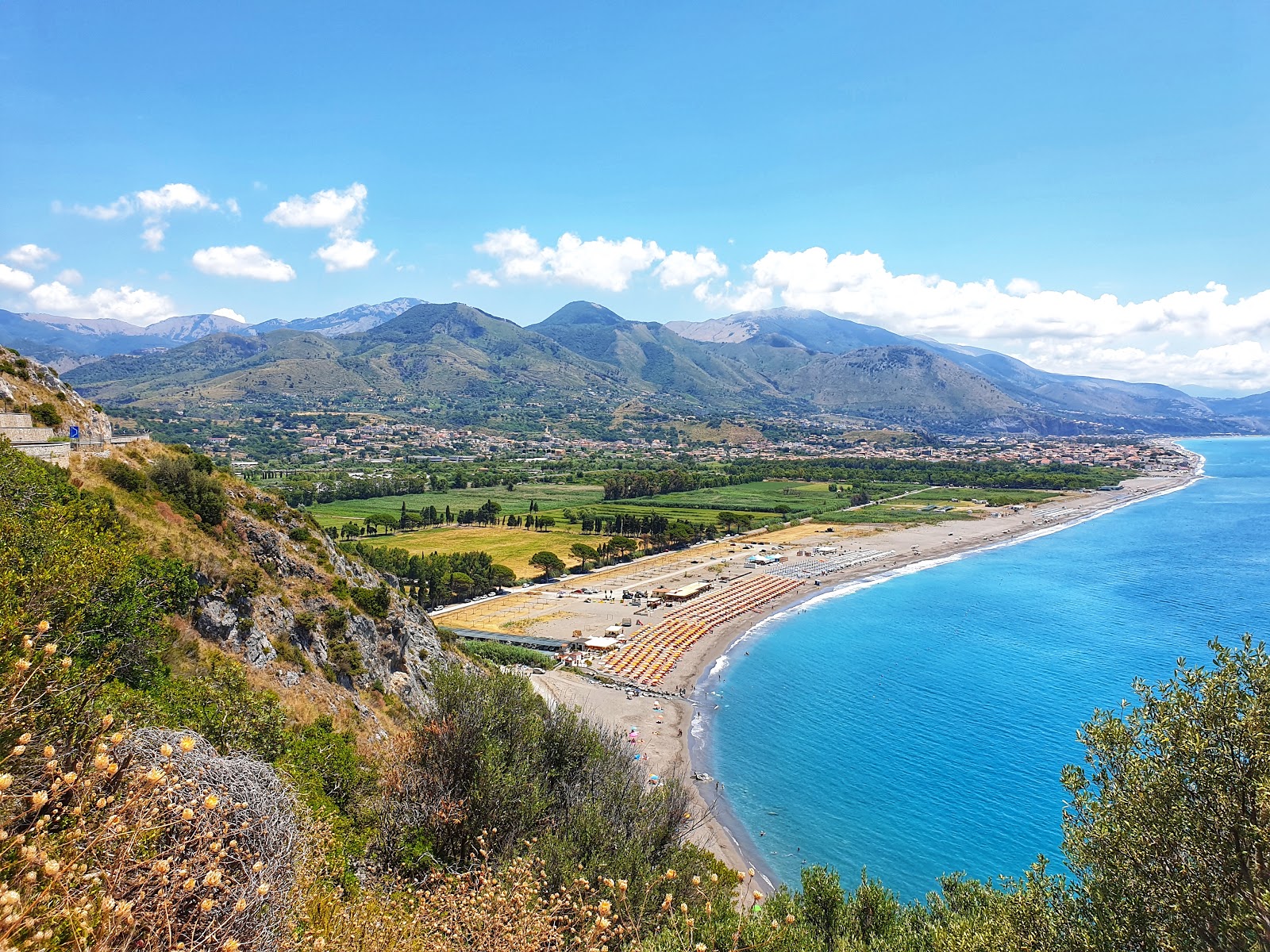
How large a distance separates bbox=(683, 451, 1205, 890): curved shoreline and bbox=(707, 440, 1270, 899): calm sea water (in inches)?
21.0

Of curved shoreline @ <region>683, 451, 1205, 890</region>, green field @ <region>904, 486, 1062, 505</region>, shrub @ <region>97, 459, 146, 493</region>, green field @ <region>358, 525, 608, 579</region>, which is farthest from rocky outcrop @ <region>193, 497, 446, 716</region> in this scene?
green field @ <region>904, 486, 1062, 505</region>

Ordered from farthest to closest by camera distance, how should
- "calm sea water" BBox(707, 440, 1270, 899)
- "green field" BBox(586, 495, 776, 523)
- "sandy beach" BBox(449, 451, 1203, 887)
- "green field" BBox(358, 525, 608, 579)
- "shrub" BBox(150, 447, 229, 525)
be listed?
1. "green field" BBox(586, 495, 776, 523)
2. "green field" BBox(358, 525, 608, 579)
3. "sandy beach" BBox(449, 451, 1203, 887)
4. "calm sea water" BBox(707, 440, 1270, 899)
5. "shrub" BBox(150, 447, 229, 525)

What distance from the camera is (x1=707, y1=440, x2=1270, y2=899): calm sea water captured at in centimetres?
2952

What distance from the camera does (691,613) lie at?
197 ft

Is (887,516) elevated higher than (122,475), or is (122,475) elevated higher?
(122,475)

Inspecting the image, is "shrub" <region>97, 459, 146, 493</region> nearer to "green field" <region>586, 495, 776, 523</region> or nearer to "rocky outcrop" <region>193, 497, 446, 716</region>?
"rocky outcrop" <region>193, 497, 446, 716</region>

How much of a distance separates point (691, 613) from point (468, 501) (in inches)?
2523

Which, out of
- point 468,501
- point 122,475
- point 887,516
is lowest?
point 887,516

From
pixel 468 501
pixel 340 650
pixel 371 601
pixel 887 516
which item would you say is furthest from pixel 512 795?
pixel 887 516

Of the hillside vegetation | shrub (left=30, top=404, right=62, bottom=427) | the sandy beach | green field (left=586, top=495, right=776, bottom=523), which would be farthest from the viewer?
green field (left=586, top=495, right=776, bottom=523)

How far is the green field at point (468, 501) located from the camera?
100 meters

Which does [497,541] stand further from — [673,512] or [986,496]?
[986,496]

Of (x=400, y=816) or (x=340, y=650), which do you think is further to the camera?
(x=340, y=650)

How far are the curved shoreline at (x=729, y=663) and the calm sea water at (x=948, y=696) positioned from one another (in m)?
0.53
